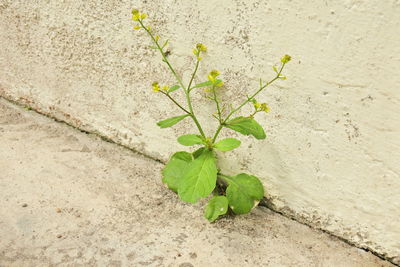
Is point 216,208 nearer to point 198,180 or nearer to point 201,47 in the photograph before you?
point 198,180

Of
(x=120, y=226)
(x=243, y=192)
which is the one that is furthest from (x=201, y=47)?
(x=120, y=226)

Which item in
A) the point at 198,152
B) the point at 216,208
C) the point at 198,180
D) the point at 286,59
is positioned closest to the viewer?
the point at 286,59

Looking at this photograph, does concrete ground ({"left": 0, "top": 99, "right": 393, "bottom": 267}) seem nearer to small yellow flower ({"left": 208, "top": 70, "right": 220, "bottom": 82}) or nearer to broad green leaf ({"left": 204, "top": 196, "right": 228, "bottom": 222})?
broad green leaf ({"left": 204, "top": 196, "right": 228, "bottom": 222})

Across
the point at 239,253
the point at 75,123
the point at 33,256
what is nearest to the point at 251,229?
the point at 239,253

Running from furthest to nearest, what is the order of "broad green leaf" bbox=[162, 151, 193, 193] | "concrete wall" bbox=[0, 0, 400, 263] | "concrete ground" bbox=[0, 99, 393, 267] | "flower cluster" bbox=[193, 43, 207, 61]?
"broad green leaf" bbox=[162, 151, 193, 193]
"flower cluster" bbox=[193, 43, 207, 61]
"concrete ground" bbox=[0, 99, 393, 267]
"concrete wall" bbox=[0, 0, 400, 263]

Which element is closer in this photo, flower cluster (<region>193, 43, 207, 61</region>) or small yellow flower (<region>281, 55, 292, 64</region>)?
small yellow flower (<region>281, 55, 292, 64</region>)

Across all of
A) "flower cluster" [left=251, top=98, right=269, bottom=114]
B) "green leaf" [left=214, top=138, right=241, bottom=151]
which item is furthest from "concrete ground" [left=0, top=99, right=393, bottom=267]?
"flower cluster" [left=251, top=98, right=269, bottom=114]

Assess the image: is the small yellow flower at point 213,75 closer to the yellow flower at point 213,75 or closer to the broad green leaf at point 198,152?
the yellow flower at point 213,75
